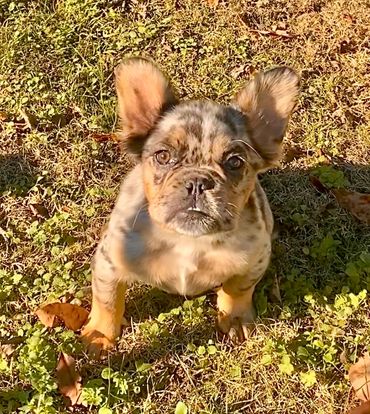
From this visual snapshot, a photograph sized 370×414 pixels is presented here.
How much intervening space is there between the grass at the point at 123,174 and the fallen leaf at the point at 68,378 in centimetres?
6

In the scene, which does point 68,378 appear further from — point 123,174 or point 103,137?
point 103,137

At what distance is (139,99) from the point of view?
4488mm

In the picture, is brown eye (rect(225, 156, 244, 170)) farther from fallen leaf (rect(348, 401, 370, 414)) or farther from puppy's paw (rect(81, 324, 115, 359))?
fallen leaf (rect(348, 401, 370, 414))

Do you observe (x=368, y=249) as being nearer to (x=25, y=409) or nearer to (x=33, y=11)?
(x=25, y=409)

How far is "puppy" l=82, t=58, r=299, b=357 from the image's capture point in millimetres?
4172

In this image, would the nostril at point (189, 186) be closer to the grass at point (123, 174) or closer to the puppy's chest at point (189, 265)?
the puppy's chest at point (189, 265)

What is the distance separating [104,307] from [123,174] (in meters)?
1.47

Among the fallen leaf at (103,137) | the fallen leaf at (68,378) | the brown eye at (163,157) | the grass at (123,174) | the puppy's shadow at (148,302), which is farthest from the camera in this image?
the fallen leaf at (103,137)

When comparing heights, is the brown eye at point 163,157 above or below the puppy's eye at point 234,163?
above

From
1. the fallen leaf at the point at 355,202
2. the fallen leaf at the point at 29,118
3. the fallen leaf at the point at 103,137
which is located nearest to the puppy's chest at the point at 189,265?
the fallen leaf at the point at 355,202

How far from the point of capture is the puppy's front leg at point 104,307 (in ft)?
15.1

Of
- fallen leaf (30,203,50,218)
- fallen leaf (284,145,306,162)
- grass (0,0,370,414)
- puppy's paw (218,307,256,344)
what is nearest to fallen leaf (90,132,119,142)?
grass (0,0,370,414)

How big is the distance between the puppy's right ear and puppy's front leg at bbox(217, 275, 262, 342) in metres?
1.07

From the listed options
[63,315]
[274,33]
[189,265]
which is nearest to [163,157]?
[189,265]
